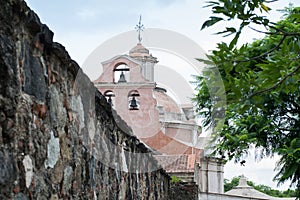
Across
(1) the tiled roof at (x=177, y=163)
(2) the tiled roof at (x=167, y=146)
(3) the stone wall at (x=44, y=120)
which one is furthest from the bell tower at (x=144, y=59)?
(3) the stone wall at (x=44, y=120)

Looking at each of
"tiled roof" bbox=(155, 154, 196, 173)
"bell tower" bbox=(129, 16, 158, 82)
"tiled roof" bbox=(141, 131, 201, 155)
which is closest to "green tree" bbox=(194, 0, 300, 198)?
"tiled roof" bbox=(155, 154, 196, 173)

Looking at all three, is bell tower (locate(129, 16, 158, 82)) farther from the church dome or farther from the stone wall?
the stone wall

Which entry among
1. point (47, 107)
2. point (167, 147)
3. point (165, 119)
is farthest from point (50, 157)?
point (165, 119)

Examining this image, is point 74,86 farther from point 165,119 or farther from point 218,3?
point 165,119

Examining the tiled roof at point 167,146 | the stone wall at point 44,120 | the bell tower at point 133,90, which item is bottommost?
the stone wall at point 44,120

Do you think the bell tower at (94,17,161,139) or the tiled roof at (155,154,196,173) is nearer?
the tiled roof at (155,154,196,173)

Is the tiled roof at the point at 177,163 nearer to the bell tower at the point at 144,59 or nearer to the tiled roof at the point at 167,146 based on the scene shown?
the tiled roof at the point at 167,146

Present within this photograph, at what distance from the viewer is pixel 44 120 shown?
358 centimetres

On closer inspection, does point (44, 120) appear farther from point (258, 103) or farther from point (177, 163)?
point (177, 163)

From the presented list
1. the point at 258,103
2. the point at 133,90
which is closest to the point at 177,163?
the point at 133,90

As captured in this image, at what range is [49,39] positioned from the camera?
365cm

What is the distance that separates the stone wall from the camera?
117 inches

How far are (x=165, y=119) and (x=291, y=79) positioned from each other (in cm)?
2540

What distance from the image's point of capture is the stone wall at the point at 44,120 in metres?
2.98
